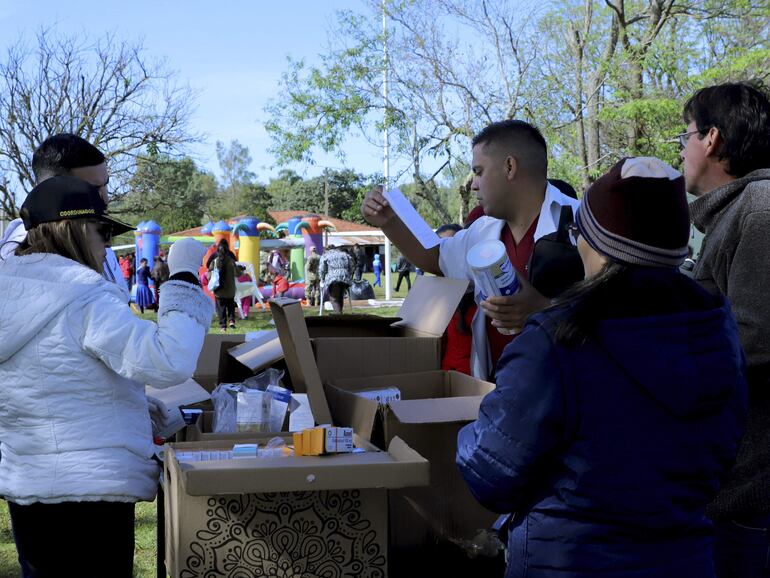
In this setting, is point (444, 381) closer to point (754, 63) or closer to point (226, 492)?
point (226, 492)

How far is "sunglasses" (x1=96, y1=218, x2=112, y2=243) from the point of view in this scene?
2.34m

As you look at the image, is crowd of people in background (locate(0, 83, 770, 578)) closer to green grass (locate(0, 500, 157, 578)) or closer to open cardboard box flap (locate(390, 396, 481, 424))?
open cardboard box flap (locate(390, 396, 481, 424))

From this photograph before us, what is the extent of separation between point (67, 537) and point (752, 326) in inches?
73.3

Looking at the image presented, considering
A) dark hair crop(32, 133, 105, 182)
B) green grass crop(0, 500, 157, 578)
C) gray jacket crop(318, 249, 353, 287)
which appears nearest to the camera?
dark hair crop(32, 133, 105, 182)

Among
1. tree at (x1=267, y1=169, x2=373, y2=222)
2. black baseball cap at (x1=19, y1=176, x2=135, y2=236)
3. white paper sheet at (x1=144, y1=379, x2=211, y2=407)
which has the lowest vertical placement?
white paper sheet at (x1=144, y1=379, x2=211, y2=407)

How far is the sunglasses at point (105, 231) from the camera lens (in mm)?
2343

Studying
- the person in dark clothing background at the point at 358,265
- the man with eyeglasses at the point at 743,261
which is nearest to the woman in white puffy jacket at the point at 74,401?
the man with eyeglasses at the point at 743,261

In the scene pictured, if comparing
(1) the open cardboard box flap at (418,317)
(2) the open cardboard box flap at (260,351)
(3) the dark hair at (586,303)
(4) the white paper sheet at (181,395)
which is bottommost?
(4) the white paper sheet at (181,395)

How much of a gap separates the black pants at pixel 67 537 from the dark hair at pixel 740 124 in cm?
194

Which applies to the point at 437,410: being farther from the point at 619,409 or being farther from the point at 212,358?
the point at 212,358

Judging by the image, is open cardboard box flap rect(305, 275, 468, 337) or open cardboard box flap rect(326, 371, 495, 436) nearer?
open cardboard box flap rect(326, 371, 495, 436)

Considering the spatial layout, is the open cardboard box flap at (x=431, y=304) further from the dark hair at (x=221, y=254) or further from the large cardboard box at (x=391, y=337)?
the dark hair at (x=221, y=254)

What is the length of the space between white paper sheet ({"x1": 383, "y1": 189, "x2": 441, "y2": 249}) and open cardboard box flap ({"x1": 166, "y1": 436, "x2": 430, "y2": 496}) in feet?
3.78

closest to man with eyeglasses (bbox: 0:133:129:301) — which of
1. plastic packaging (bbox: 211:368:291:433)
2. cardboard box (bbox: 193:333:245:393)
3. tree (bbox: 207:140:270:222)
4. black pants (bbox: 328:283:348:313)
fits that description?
cardboard box (bbox: 193:333:245:393)
